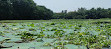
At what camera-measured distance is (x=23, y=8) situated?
2748cm

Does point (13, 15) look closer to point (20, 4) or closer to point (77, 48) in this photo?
point (20, 4)

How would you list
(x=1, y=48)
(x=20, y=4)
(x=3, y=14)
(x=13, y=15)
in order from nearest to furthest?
(x=1, y=48) < (x=3, y=14) < (x=13, y=15) < (x=20, y=4)

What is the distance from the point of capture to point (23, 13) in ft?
89.8

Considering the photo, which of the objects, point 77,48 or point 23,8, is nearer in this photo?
point 77,48

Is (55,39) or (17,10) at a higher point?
(17,10)

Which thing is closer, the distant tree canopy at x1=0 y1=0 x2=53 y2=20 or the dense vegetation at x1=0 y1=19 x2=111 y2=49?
the dense vegetation at x1=0 y1=19 x2=111 y2=49

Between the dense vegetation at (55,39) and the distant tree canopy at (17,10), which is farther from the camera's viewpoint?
the distant tree canopy at (17,10)

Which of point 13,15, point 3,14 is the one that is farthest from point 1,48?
point 13,15

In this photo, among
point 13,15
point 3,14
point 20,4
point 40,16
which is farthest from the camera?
point 40,16

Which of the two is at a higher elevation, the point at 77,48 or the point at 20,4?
the point at 20,4

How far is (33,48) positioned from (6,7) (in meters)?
22.6

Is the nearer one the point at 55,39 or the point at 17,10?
the point at 55,39

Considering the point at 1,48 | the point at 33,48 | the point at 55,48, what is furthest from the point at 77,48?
the point at 1,48

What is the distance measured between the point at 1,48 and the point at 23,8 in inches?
1024
